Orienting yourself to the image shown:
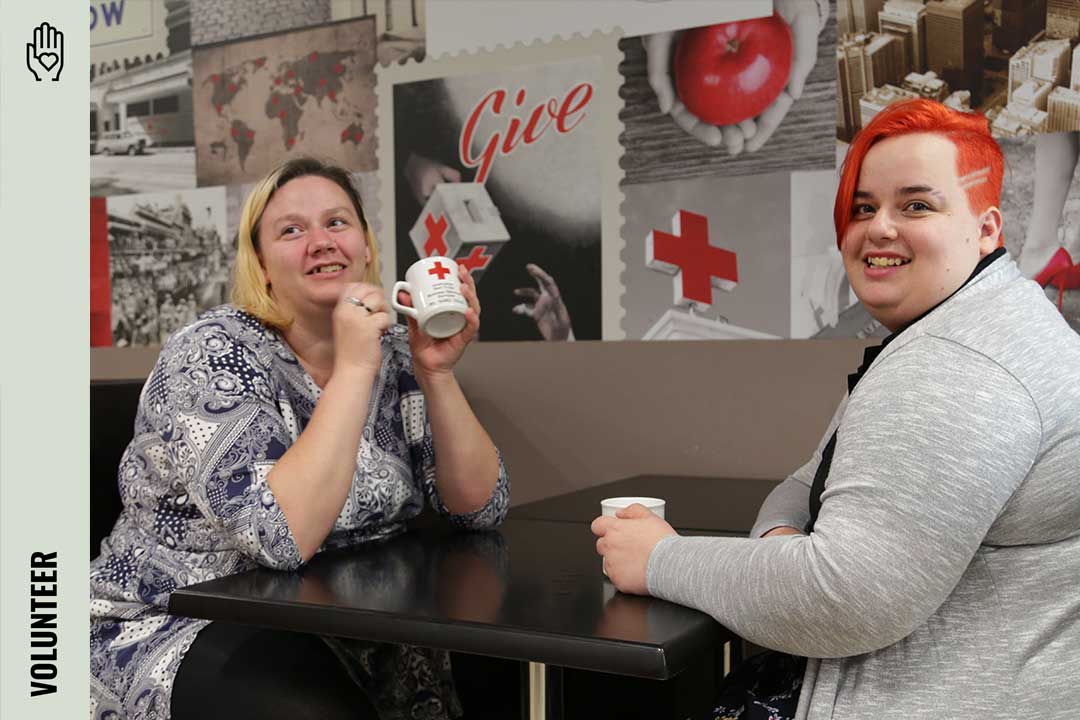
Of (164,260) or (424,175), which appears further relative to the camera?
(164,260)

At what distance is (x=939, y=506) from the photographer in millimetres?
947

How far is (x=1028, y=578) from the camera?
3.31 feet

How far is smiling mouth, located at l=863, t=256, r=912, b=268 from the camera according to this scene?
1.13 metres

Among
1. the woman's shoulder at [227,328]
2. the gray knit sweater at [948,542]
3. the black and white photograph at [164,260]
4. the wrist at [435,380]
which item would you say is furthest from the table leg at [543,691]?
the black and white photograph at [164,260]

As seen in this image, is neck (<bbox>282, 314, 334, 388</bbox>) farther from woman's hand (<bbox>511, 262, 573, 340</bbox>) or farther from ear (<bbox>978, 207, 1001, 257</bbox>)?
ear (<bbox>978, 207, 1001, 257</bbox>)

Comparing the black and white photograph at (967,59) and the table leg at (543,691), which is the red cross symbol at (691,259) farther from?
the table leg at (543,691)

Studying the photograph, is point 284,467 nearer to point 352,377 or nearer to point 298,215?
point 352,377

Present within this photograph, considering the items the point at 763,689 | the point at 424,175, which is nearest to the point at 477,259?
the point at 424,175

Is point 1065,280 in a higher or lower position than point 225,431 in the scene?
higher

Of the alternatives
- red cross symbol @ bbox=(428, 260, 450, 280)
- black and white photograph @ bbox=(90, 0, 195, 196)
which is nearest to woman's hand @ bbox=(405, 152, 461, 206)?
black and white photograph @ bbox=(90, 0, 195, 196)

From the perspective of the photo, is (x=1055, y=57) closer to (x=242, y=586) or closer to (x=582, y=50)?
(x=582, y=50)

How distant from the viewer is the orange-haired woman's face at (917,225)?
110 cm
